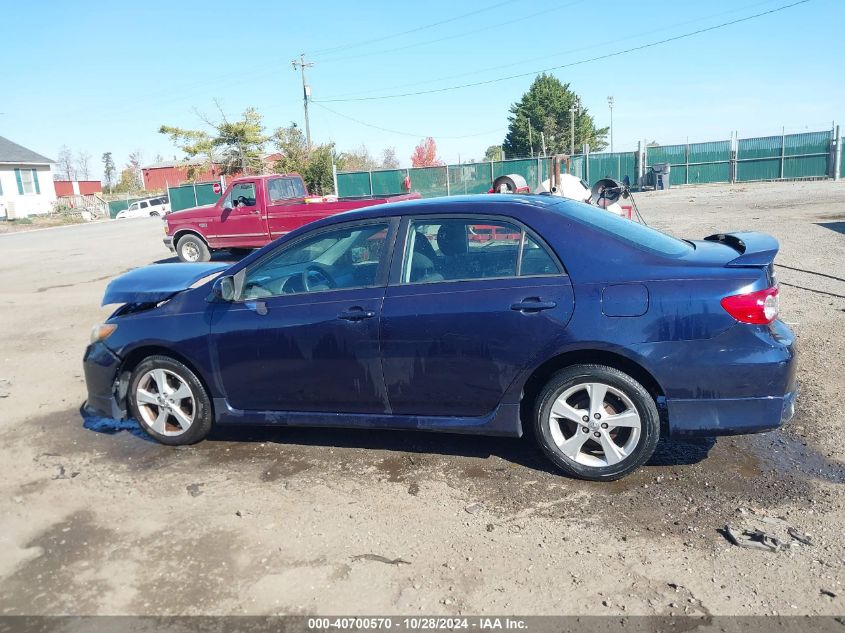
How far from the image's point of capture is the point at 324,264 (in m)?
4.53

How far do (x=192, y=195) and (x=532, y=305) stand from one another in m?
34.3

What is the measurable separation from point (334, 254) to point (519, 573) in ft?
7.63

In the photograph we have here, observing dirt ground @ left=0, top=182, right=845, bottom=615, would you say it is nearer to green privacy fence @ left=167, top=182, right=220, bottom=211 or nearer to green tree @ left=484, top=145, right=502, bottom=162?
green privacy fence @ left=167, top=182, right=220, bottom=211

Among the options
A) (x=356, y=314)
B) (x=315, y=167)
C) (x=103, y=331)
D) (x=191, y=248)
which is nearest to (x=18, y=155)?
(x=315, y=167)

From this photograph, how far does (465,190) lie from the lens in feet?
97.9

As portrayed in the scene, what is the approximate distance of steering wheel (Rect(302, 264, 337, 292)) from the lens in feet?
14.5

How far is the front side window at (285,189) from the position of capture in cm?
1451

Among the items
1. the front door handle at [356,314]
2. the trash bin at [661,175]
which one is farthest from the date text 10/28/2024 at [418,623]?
the trash bin at [661,175]

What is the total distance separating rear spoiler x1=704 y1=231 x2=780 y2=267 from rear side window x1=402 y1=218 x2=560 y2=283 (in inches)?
41.3

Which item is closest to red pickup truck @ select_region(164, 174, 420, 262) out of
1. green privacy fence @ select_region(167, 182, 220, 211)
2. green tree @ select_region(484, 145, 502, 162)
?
green privacy fence @ select_region(167, 182, 220, 211)

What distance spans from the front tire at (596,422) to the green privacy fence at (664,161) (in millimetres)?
26041

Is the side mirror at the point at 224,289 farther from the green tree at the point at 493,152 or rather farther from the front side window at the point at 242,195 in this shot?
the green tree at the point at 493,152

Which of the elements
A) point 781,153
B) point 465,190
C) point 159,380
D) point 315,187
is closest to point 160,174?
point 315,187

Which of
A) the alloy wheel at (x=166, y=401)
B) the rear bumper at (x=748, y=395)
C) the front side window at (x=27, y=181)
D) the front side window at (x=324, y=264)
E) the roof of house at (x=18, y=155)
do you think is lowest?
Answer: the alloy wheel at (x=166, y=401)
